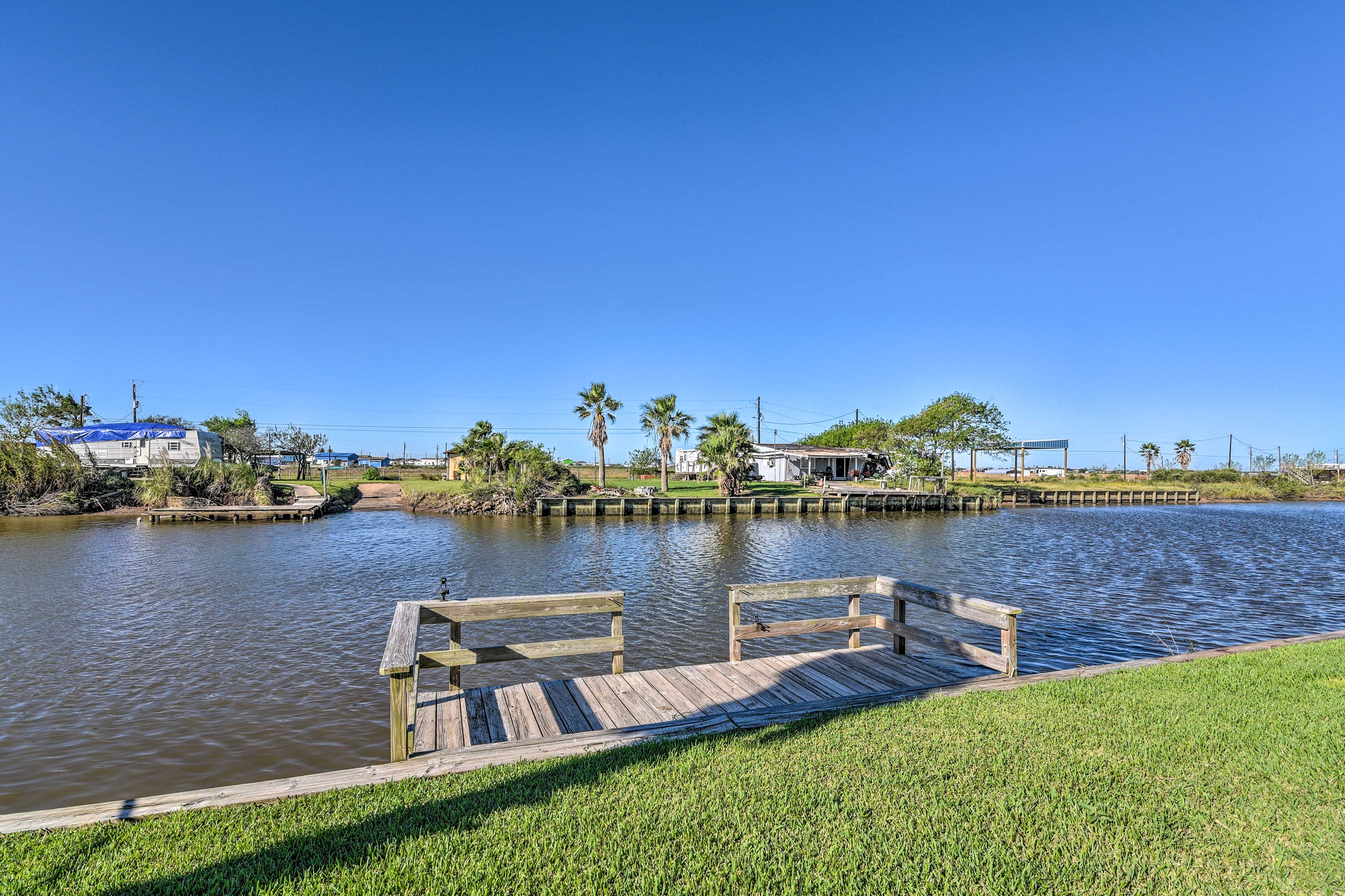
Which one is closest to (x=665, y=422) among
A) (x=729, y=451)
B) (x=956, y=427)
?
(x=729, y=451)

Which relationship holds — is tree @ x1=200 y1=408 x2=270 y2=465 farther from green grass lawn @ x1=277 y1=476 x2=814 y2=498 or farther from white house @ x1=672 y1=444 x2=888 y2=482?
white house @ x1=672 y1=444 x2=888 y2=482

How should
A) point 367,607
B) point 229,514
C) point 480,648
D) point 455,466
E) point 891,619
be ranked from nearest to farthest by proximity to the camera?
1. point 480,648
2. point 891,619
3. point 367,607
4. point 229,514
5. point 455,466

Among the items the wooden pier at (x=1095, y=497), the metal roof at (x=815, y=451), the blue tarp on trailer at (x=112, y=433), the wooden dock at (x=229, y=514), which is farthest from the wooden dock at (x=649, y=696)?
the blue tarp on trailer at (x=112, y=433)

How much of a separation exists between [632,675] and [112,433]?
2350 inches

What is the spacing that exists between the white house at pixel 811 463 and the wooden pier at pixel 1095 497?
12.6 m

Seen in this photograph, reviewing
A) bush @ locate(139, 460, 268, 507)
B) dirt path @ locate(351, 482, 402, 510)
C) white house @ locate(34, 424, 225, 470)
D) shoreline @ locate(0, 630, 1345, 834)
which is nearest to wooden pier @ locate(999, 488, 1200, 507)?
dirt path @ locate(351, 482, 402, 510)

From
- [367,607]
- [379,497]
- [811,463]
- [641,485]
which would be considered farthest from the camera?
[811,463]

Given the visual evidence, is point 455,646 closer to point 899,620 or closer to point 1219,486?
point 899,620

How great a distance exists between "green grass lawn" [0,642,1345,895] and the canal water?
331 cm

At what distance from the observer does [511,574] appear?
19.1m

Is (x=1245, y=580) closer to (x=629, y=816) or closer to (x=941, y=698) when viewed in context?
(x=941, y=698)

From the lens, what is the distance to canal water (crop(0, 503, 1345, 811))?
7.45 metres

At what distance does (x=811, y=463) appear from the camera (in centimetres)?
6131

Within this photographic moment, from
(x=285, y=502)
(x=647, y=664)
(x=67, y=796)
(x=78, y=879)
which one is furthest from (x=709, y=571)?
(x=285, y=502)
